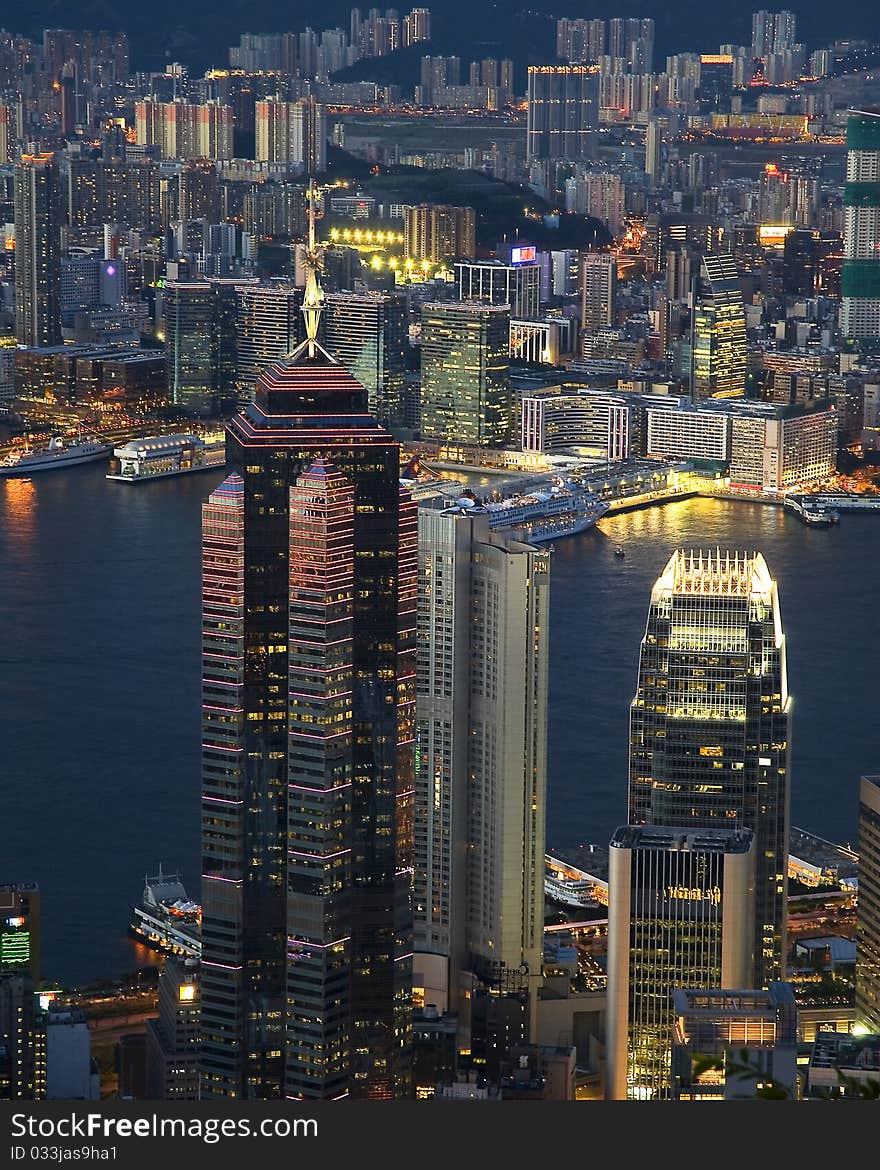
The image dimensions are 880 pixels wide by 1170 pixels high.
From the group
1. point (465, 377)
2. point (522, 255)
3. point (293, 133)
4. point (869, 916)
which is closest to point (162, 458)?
point (465, 377)

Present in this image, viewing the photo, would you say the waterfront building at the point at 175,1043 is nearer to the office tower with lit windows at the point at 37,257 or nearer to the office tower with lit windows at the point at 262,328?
the office tower with lit windows at the point at 262,328

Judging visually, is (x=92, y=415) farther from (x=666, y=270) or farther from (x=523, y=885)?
(x=523, y=885)

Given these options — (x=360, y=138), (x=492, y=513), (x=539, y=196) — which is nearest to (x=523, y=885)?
(x=492, y=513)

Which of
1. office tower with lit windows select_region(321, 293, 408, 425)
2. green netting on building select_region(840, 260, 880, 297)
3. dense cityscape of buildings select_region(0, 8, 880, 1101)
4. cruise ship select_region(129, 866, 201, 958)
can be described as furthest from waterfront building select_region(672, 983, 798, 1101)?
green netting on building select_region(840, 260, 880, 297)

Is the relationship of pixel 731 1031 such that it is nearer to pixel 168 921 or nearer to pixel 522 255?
pixel 168 921

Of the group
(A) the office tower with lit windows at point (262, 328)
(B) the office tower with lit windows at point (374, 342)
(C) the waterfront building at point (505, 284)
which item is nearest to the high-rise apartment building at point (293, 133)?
(C) the waterfront building at point (505, 284)
